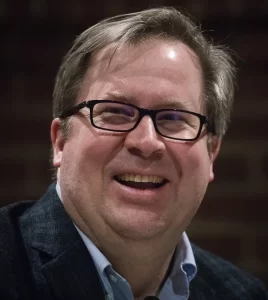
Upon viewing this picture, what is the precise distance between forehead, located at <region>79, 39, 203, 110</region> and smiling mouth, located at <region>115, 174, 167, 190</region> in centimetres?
19

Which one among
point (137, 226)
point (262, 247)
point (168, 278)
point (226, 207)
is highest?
point (137, 226)

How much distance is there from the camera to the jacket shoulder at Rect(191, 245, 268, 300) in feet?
5.96

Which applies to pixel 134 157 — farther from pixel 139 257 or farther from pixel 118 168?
pixel 139 257

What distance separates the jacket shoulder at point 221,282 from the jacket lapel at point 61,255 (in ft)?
1.40

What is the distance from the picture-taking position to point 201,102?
1665mm

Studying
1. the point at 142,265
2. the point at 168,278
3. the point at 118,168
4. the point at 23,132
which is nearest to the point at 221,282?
the point at 168,278

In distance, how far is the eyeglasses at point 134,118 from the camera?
60.1 inches

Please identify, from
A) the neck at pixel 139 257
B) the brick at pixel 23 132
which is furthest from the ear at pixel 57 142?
the brick at pixel 23 132

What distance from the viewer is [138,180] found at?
154 cm

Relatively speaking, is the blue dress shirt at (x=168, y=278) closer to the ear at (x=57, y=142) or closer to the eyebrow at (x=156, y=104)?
the ear at (x=57, y=142)

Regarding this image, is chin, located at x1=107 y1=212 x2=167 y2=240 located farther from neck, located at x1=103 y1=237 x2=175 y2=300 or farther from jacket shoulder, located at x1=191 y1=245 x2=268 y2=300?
jacket shoulder, located at x1=191 y1=245 x2=268 y2=300

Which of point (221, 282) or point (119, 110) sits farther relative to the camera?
point (221, 282)

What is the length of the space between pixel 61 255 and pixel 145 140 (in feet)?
1.17

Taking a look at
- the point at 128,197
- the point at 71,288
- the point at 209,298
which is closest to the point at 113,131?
the point at 128,197
